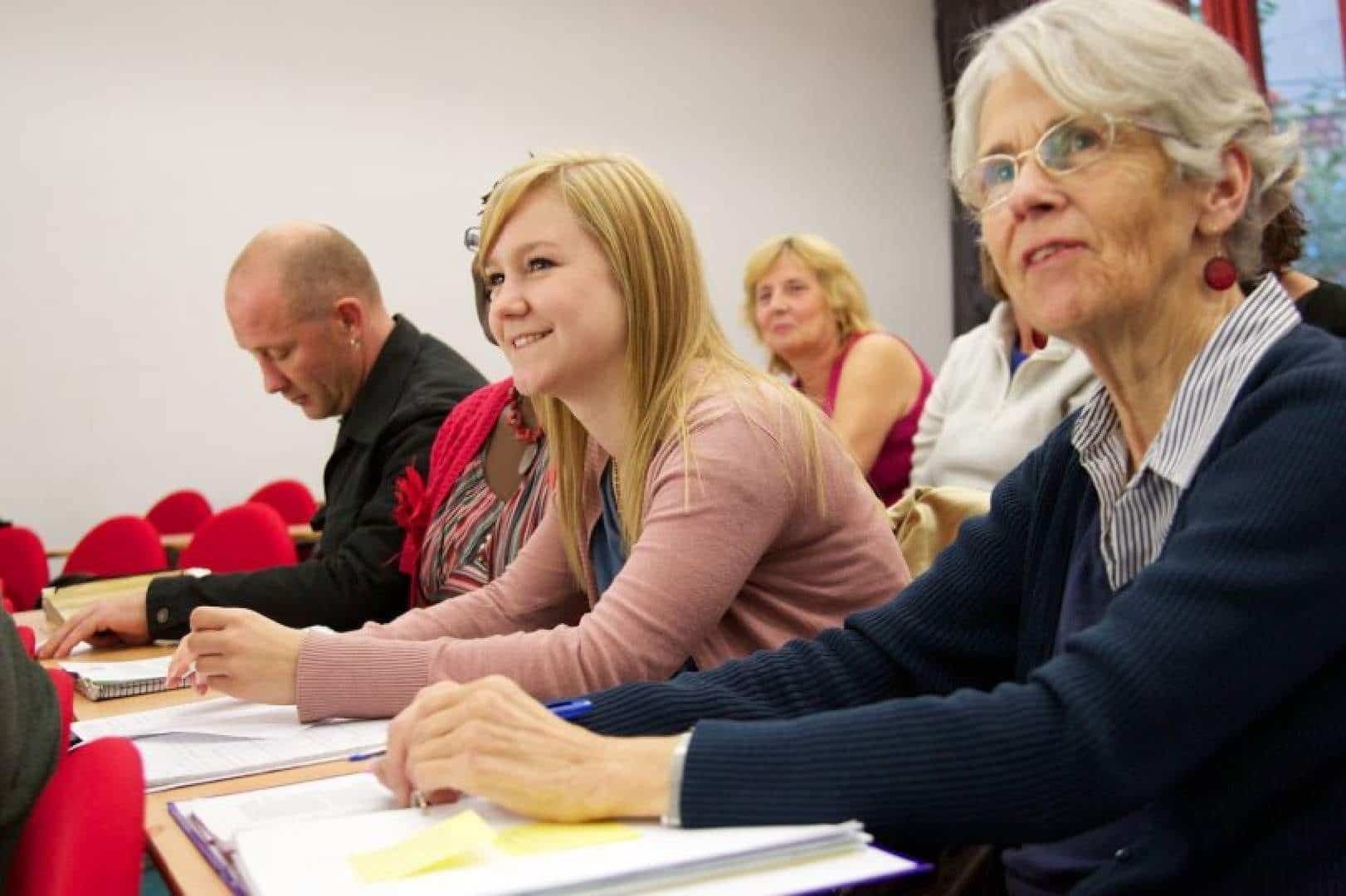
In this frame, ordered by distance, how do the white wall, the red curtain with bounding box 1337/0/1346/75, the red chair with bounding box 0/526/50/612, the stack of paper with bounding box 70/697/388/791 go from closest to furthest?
the stack of paper with bounding box 70/697/388/791, the red chair with bounding box 0/526/50/612, the red curtain with bounding box 1337/0/1346/75, the white wall

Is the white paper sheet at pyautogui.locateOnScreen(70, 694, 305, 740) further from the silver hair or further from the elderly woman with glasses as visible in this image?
the silver hair

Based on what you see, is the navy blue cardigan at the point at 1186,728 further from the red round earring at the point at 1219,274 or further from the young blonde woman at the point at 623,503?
the young blonde woman at the point at 623,503

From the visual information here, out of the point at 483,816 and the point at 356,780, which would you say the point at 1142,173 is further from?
the point at 356,780

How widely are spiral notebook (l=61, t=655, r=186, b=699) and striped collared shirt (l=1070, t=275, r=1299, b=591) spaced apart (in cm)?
125

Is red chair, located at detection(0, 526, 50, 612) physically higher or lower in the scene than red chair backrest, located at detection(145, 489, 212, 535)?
higher

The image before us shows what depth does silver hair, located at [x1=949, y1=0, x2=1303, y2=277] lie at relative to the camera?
1.10 m

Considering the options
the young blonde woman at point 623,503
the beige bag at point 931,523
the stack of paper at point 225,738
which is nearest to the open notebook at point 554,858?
the stack of paper at point 225,738

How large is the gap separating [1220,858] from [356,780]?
0.72 meters

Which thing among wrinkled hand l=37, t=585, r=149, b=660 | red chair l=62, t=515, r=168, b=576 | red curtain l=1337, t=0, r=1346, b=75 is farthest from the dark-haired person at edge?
red curtain l=1337, t=0, r=1346, b=75

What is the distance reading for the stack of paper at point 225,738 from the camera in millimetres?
1388

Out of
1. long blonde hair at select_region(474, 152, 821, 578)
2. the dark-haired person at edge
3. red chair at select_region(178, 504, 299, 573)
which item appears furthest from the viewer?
red chair at select_region(178, 504, 299, 573)

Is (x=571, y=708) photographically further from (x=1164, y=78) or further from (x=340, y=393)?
(x=340, y=393)

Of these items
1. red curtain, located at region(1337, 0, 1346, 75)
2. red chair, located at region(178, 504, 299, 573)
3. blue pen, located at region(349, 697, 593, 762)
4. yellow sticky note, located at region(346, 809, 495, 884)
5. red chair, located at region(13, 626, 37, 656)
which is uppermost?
red curtain, located at region(1337, 0, 1346, 75)

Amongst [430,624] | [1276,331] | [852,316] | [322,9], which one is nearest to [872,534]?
[430,624]
